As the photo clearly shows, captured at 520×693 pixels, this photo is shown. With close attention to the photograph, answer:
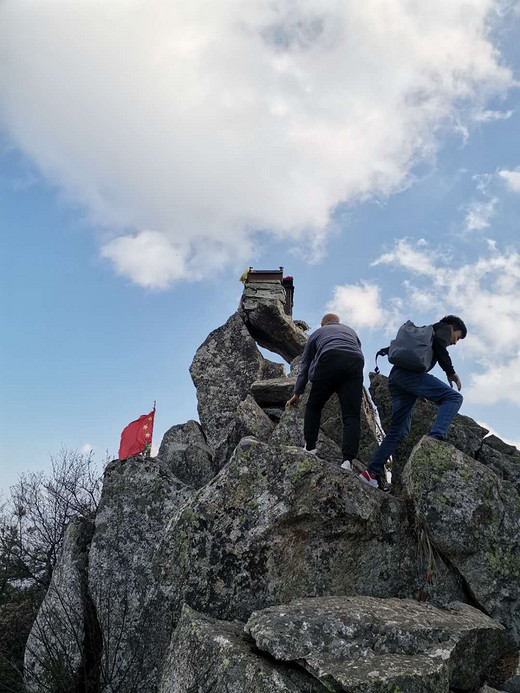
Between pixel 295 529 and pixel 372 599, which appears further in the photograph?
pixel 295 529

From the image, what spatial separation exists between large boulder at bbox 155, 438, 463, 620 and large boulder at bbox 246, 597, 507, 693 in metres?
1.05

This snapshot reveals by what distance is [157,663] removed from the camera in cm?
706

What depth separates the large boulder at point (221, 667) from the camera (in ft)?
15.3

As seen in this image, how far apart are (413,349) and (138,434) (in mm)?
12400

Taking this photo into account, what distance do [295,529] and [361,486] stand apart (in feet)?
3.81

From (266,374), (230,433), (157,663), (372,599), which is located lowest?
(157,663)

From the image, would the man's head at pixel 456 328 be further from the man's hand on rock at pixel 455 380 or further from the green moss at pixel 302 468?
the green moss at pixel 302 468

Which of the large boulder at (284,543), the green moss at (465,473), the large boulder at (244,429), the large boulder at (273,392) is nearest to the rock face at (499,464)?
the green moss at (465,473)

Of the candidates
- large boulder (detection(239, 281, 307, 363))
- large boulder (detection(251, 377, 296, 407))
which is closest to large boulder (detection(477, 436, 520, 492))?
large boulder (detection(251, 377, 296, 407))

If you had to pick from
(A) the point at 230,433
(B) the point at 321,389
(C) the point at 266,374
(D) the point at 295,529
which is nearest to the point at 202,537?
(D) the point at 295,529

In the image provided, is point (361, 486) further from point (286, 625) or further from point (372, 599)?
point (286, 625)

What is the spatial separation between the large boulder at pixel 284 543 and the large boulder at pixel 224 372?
30.3ft

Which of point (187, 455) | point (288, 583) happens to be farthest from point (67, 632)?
point (187, 455)

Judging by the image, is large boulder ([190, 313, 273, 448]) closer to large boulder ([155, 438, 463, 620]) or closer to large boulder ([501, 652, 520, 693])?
large boulder ([155, 438, 463, 620])
